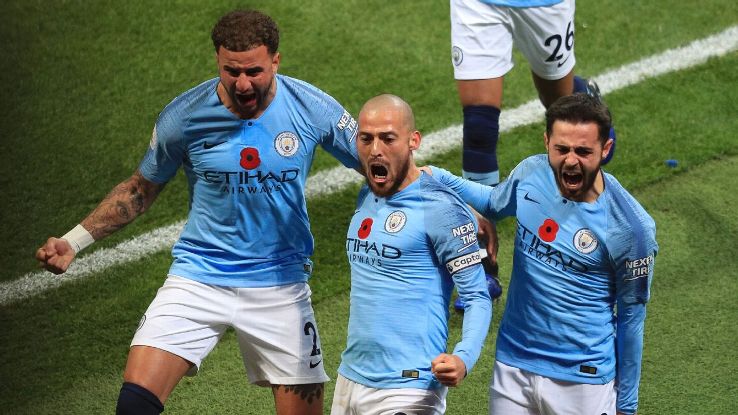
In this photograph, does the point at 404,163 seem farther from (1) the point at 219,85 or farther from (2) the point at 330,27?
(2) the point at 330,27

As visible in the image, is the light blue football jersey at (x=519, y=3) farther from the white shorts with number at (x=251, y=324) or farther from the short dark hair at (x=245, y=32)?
the white shorts with number at (x=251, y=324)

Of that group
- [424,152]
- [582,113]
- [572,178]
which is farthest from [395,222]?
[424,152]

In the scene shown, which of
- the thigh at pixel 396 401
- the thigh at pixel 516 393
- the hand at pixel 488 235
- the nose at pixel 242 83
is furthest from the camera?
the hand at pixel 488 235

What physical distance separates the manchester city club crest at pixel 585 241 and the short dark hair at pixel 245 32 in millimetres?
1456

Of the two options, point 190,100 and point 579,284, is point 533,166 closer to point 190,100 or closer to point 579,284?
point 579,284

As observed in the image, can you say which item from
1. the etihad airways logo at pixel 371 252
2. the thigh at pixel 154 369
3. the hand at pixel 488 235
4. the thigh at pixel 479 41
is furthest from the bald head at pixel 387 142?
the thigh at pixel 479 41

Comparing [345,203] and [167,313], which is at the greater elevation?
[167,313]

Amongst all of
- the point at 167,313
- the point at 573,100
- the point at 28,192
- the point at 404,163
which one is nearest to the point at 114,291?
the point at 28,192

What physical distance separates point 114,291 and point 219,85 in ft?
6.68

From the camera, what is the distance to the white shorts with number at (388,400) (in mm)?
4723

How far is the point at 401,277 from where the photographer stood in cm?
482

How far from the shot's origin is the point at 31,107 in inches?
332

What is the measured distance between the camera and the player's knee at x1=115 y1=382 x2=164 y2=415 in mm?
4984

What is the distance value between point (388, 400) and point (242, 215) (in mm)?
1073
